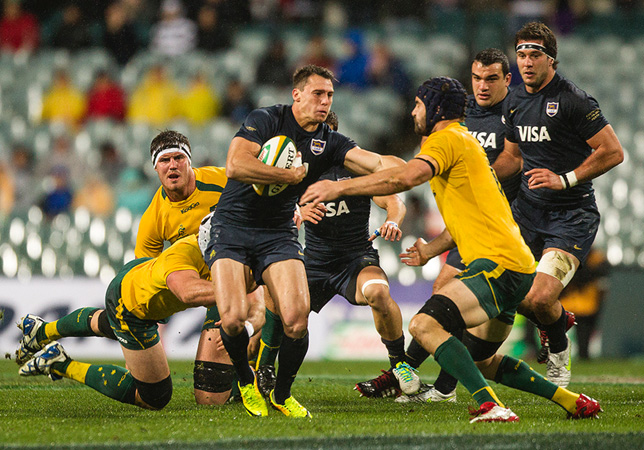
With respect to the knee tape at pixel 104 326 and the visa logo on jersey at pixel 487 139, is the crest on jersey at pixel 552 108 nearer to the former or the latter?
the visa logo on jersey at pixel 487 139

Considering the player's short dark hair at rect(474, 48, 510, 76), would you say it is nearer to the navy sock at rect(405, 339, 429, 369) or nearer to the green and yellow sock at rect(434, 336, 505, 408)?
the navy sock at rect(405, 339, 429, 369)

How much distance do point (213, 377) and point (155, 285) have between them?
103 centimetres

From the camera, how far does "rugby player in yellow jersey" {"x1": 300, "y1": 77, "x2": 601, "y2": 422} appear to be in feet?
16.4

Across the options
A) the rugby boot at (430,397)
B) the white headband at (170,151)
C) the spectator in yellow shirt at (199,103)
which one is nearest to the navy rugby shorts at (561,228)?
the rugby boot at (430,397)

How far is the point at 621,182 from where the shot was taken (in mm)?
14195

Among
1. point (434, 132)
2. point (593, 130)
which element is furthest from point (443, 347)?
point (593, 130)

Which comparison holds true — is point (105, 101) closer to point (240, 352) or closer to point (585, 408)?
point (240, 352)

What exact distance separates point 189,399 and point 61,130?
327 inches

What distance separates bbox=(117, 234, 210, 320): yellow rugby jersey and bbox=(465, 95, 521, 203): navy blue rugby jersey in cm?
285

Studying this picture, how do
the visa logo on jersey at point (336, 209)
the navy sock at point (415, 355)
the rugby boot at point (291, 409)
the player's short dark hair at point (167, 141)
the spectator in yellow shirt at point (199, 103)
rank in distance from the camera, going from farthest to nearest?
the spectator in yellow shirt at point (199, 103), the visa logo on jersey at point (336, 209), the navy sock at point (415, 355), the player's short dark hair at point (167, 141), the rugby boot at point (291, 409)

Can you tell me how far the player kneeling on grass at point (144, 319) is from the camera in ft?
18.9

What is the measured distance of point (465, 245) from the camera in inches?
209

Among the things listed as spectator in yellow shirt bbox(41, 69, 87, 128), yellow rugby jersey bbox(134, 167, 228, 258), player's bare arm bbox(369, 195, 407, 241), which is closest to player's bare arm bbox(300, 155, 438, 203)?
player's bare arm bbox(369, 195, 407, 241)

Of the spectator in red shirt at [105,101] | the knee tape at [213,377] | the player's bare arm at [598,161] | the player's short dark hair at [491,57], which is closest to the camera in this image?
the knee tape at [213,377]
